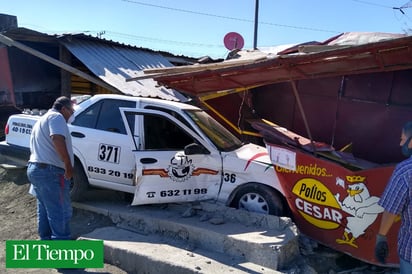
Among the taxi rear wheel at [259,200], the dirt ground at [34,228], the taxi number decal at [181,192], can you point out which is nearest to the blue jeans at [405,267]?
the dirt ground at [34,228]

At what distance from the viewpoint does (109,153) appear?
560 centimetres

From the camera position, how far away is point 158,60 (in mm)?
12008

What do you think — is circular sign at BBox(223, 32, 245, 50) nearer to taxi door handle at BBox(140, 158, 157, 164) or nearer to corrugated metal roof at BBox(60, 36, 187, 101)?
corrugated metal roof at BBox(60, 36, 187, 101)

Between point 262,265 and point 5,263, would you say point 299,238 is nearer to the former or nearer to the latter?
point 262,265

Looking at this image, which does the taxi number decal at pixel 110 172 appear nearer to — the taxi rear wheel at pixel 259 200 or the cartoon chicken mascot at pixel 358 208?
the taxi rear wheel at pixel 259 200

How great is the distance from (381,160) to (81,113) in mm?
4716

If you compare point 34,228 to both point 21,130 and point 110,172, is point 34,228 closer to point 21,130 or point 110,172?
point 110,172

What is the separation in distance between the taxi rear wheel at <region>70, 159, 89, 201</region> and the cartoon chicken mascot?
351 cm

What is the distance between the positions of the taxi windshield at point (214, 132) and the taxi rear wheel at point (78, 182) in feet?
5.78

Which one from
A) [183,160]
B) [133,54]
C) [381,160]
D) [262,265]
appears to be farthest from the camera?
[133,54]

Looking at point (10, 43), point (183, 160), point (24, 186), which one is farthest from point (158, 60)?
point (183, 160)

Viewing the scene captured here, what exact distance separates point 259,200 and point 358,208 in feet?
3.87

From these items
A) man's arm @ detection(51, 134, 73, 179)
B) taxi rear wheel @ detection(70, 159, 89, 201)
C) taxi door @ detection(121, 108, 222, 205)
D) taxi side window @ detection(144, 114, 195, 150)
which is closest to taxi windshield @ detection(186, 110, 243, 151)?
taxi door @ detection(121, 108, 222, 205)

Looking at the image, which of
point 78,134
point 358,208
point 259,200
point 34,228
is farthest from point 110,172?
point 358,208
